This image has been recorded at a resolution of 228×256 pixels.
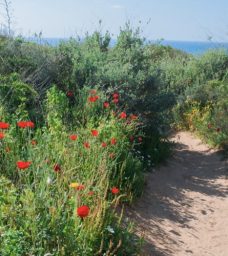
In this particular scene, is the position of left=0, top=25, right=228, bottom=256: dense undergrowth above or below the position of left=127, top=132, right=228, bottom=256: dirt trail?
above

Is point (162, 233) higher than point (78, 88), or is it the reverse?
point (78, 88)

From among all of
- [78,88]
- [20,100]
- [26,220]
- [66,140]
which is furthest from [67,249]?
[78,88]

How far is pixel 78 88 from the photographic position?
783cm

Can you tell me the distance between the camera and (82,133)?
6.03 metres

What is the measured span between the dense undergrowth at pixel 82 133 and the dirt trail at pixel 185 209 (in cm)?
33

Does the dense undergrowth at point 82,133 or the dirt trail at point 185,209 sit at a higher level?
the dense undergrowth at point 82,133

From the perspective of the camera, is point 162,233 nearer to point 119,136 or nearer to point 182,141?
point 119,136

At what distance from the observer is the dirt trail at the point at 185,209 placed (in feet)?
17.1

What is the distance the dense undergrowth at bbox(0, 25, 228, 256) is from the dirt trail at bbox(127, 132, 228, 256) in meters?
0.33

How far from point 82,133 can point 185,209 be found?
1.87 metres

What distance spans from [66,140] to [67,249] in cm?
208

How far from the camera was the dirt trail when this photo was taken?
5215 mm

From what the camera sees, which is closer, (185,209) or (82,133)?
(82,133)

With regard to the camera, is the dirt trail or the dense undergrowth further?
the dirt trail
